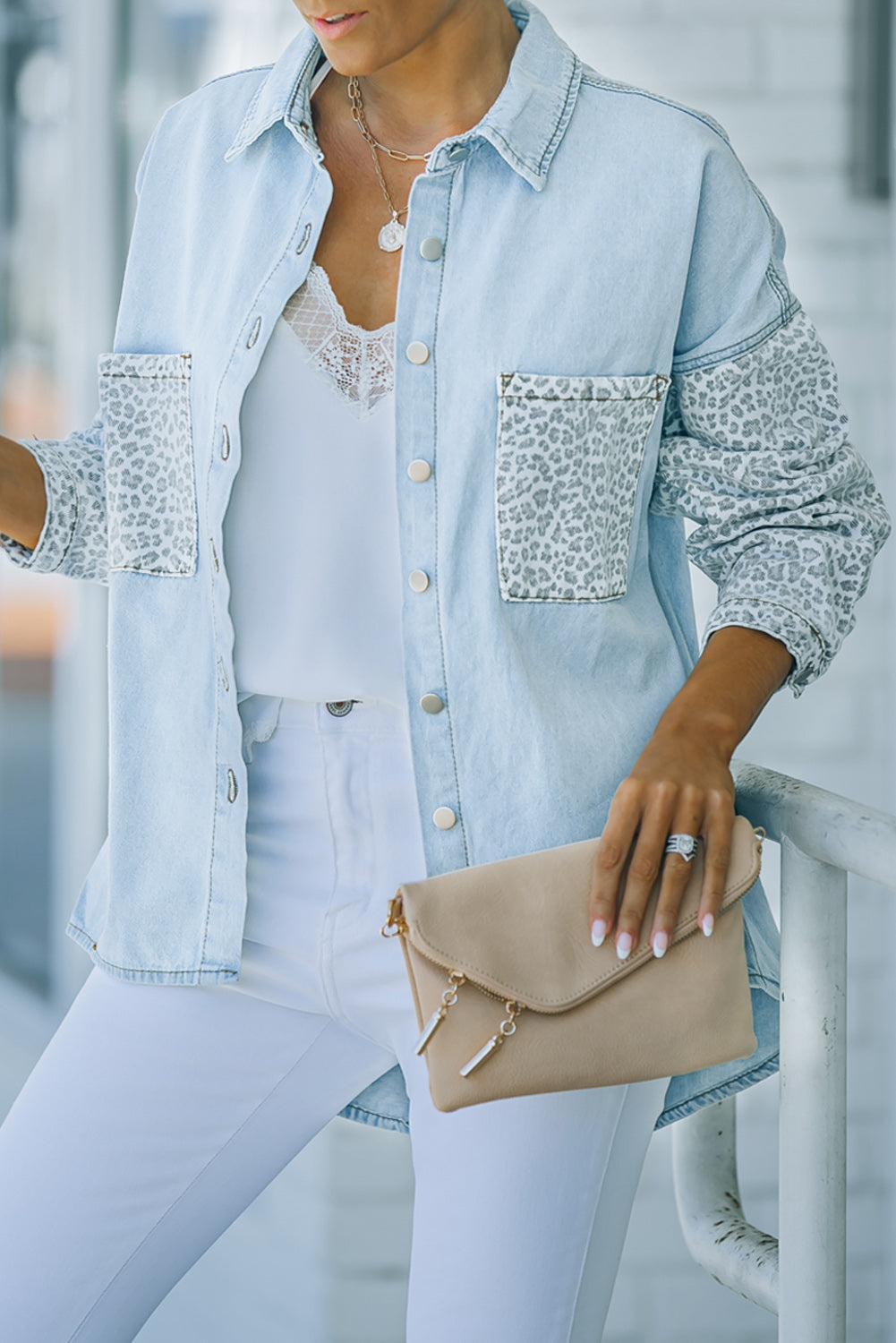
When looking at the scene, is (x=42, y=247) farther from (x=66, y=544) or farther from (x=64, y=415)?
(x=66, y=544)

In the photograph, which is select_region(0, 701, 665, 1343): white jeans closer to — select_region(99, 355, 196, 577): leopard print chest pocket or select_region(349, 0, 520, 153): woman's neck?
select_region(99, 355, 196, 577): leopard print chest pocket

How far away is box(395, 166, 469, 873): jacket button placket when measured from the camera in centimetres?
97

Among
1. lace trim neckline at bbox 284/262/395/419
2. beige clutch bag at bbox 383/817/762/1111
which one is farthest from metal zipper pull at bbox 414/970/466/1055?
lace trim neckline at bbox 284/262/395/419

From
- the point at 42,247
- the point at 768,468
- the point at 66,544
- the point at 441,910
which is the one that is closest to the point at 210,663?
the point at 66,544

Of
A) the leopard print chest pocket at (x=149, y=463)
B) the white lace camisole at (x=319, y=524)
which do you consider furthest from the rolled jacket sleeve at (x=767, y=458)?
the leopard print chest pocket at (x=149, y=463)

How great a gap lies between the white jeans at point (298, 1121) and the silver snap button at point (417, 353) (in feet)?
0.74

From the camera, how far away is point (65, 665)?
3.30 m

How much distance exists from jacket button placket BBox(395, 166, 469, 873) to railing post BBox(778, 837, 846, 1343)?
22 cm

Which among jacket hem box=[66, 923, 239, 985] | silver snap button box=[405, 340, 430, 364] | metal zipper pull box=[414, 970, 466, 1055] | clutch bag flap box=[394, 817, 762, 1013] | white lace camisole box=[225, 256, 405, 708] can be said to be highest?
silver snap button box=[405, 340, 430, 364]

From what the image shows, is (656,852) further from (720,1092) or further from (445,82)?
(445,82)

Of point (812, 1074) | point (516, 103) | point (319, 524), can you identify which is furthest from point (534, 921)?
point (516, 103)

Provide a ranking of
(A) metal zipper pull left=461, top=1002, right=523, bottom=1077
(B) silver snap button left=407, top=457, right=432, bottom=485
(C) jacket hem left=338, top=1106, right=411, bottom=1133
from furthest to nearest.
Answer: (C) jacket hem left=338, top=1106, right=411, bottom=1133, (B) silver snap button left=407, top=457, right=432, bottom=485, (A) metal zipper pull left=461, top=1002, right=523, bottom=1077

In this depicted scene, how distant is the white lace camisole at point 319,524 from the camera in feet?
3.21

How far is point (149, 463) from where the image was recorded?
1102mm
